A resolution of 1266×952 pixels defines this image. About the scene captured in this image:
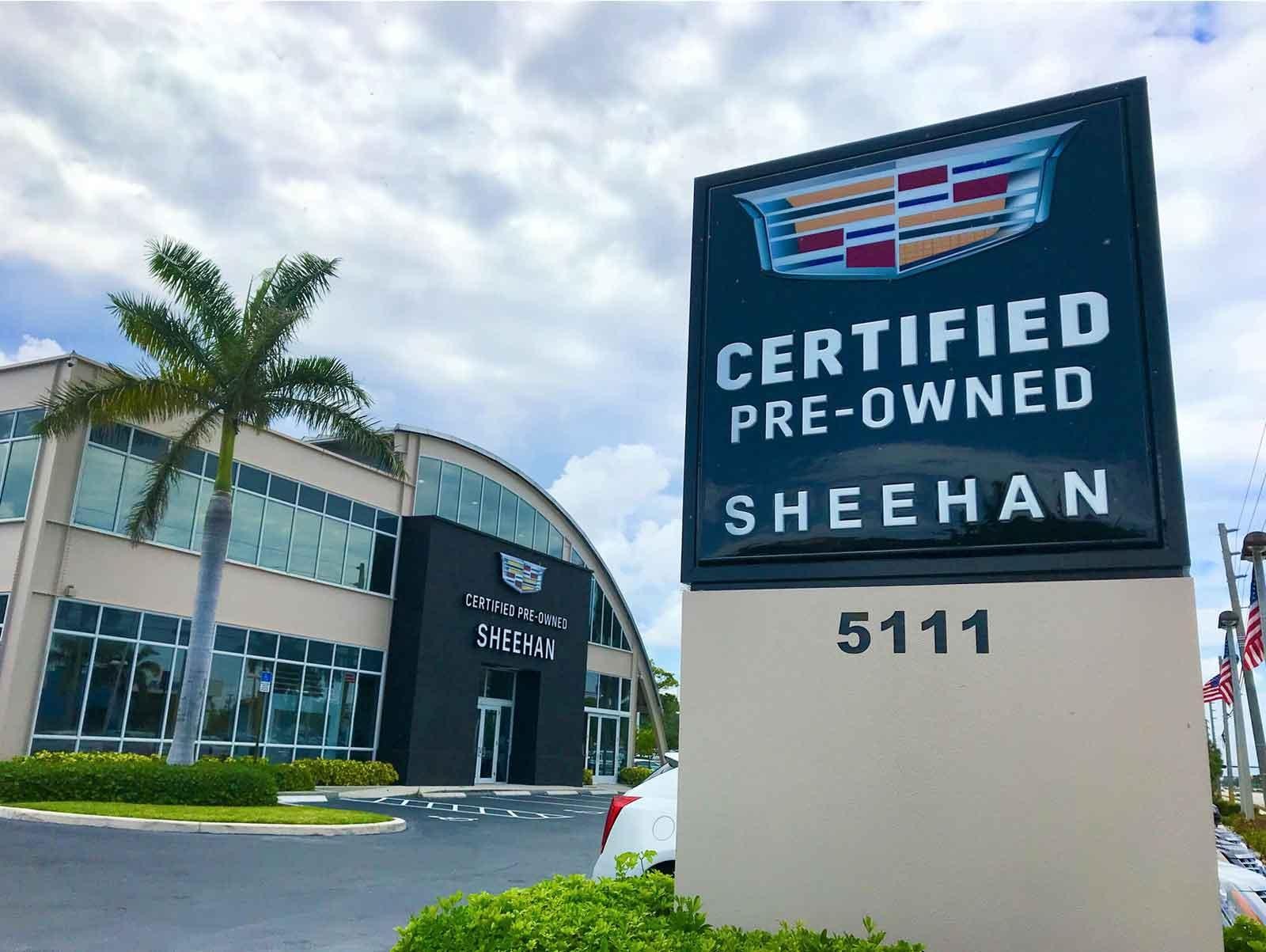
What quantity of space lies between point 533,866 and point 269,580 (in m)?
15.5

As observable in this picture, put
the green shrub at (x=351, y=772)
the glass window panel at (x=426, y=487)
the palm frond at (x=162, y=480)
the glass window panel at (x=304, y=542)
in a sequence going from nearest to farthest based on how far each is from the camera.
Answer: the palm frond at (x=162, y=480), the green shrub at (x=351, y=772), the glass window panel at (x=304, y=542), the glass window panel at (x=426, y=487)

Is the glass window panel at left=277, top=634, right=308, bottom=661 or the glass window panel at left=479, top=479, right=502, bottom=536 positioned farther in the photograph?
the glass window panel at left=479, top=479, right=502, bottom=536

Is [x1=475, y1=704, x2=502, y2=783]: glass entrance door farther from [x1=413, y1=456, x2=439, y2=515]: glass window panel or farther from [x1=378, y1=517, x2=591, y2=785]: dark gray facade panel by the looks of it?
[x1=413, y1=456, x2=439, y2=515]: glass window panel

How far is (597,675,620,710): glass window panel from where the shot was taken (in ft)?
145

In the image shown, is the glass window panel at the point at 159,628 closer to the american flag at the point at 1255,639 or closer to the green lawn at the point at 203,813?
the green lawn at the point at 203,813

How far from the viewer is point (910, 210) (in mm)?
5285

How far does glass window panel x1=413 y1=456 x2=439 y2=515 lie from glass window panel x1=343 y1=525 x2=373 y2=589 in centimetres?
244

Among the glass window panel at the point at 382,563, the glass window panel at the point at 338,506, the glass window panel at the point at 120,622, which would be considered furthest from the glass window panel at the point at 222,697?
the glass window panel at the point at 382,563

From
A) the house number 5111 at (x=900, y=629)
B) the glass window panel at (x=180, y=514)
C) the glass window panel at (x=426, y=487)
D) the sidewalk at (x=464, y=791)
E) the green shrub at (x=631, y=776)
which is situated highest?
the glass window panel at (x=426, y=487)

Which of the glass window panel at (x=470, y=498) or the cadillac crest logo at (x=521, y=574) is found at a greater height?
the glass window panel at (x=470, y=498)

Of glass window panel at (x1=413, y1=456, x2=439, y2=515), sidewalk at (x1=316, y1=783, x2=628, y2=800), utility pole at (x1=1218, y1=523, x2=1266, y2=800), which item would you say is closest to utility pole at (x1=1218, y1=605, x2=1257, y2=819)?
utility pole at (x1=1218, y1=523, x2=1266, y2=800)

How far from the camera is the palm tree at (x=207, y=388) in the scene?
795 inches

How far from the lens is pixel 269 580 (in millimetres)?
27938

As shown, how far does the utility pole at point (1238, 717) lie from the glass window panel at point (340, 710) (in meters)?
25.1
